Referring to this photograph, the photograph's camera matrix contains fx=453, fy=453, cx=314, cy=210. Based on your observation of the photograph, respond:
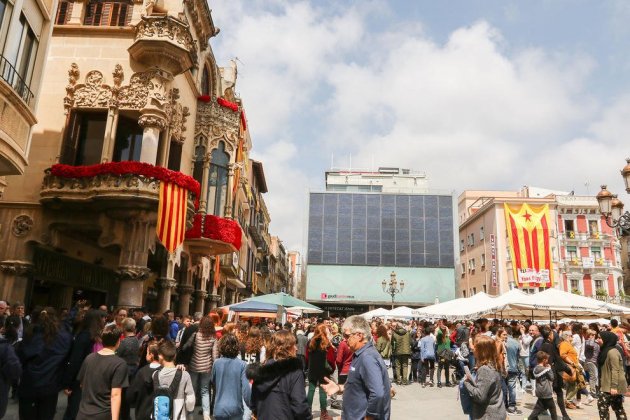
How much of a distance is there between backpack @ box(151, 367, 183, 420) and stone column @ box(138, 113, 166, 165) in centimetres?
1183

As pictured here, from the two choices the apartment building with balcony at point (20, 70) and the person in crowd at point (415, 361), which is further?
the person in crowd at point (415, 361)

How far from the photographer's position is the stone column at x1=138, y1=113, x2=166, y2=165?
15.6 metres

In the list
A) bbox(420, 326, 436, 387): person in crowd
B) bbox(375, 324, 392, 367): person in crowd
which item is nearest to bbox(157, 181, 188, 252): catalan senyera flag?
bbox(375, 324, 392, 367): person in crowd

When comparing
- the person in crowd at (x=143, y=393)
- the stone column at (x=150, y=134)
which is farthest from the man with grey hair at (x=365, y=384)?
the stone column at (x=150, y=134)

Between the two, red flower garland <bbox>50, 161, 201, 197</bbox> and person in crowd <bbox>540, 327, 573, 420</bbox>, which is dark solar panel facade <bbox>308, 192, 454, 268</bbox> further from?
person in crowd <bbox>540, 327, 573, 420</bbox>

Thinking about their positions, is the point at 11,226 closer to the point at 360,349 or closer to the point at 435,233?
the point at 360,349

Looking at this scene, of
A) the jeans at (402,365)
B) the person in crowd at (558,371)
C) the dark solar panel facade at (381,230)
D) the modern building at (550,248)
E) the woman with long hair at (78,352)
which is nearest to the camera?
the woman with long hair at (78,352)

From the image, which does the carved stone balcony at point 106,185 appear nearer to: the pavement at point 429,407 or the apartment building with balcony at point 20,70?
the apartment building with balcony at point 20,70

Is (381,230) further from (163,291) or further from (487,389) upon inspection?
(487,389)

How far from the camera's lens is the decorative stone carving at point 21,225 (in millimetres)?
14828

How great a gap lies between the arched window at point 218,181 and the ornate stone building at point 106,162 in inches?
24.6

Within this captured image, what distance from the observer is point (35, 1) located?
1136 cm

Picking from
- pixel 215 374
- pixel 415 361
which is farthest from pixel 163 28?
pixel 415 361

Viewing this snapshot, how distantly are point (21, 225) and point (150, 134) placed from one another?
16.7 feet
